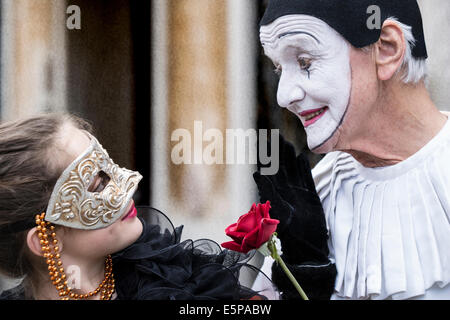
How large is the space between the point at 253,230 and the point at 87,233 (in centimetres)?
43

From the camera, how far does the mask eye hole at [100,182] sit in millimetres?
1405

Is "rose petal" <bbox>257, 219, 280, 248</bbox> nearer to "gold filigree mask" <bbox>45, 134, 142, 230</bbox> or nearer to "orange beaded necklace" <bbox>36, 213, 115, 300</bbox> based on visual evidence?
"gold filigree mask" <bbox>45, 134, 142, 230</bbox>

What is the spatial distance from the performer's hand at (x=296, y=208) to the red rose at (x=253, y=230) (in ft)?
0.62

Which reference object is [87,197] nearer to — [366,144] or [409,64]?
[366,144]

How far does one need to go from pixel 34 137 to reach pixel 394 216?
3.19ft

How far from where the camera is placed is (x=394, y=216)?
4.88 ft

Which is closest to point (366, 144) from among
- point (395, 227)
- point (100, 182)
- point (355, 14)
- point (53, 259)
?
point (395, 227)

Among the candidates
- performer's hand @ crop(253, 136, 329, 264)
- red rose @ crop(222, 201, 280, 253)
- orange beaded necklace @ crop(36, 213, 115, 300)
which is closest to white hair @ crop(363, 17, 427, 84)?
performer's hand @ crop(253, 136, 329, 264)

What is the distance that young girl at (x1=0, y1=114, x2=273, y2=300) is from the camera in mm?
1352

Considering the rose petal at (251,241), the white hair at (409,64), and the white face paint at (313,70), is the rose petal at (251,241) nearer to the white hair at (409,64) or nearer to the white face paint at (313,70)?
the white face paint at (313,70)

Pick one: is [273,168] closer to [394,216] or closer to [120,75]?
[394,216]

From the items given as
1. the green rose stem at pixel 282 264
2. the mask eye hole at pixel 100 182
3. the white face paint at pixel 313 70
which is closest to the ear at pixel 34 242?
the mask eye hole at pixel 100 182

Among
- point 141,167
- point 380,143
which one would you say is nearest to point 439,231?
point 380,143

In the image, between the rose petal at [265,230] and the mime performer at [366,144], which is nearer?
the rose petal at [265,230]
